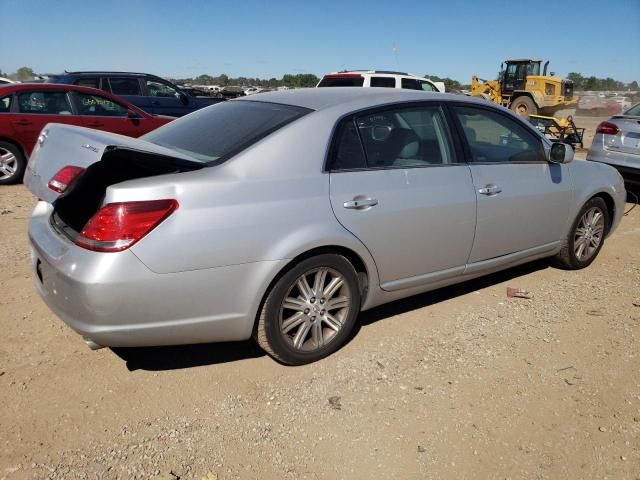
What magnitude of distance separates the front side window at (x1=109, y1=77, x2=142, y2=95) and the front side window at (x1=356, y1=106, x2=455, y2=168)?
9.05 metres

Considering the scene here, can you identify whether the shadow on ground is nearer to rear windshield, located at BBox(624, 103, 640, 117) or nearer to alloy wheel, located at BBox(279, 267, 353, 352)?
alloy wheel, located at BBox(279, 267, 353, 352)

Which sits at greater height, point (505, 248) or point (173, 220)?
point (173, 220)

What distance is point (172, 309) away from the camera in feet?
8.71

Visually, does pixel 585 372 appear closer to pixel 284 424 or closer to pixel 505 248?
pixel 505 248

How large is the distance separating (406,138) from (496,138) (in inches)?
38.9

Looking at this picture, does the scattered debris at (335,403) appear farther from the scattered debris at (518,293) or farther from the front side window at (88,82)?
the front side window at (88,82)

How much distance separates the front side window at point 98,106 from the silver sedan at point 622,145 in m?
7.40

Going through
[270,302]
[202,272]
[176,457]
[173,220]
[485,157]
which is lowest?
[176,457]

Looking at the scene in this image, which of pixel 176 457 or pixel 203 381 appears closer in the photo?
pixel 176 457

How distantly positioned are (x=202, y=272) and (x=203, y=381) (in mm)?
763

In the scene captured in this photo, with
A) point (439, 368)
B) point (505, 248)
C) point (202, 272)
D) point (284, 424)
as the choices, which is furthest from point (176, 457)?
point (505, 248)

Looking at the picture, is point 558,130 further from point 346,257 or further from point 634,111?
point 346,257

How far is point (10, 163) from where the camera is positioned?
8.00 metres

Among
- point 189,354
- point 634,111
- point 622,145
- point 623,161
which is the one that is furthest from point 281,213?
point 634,111
